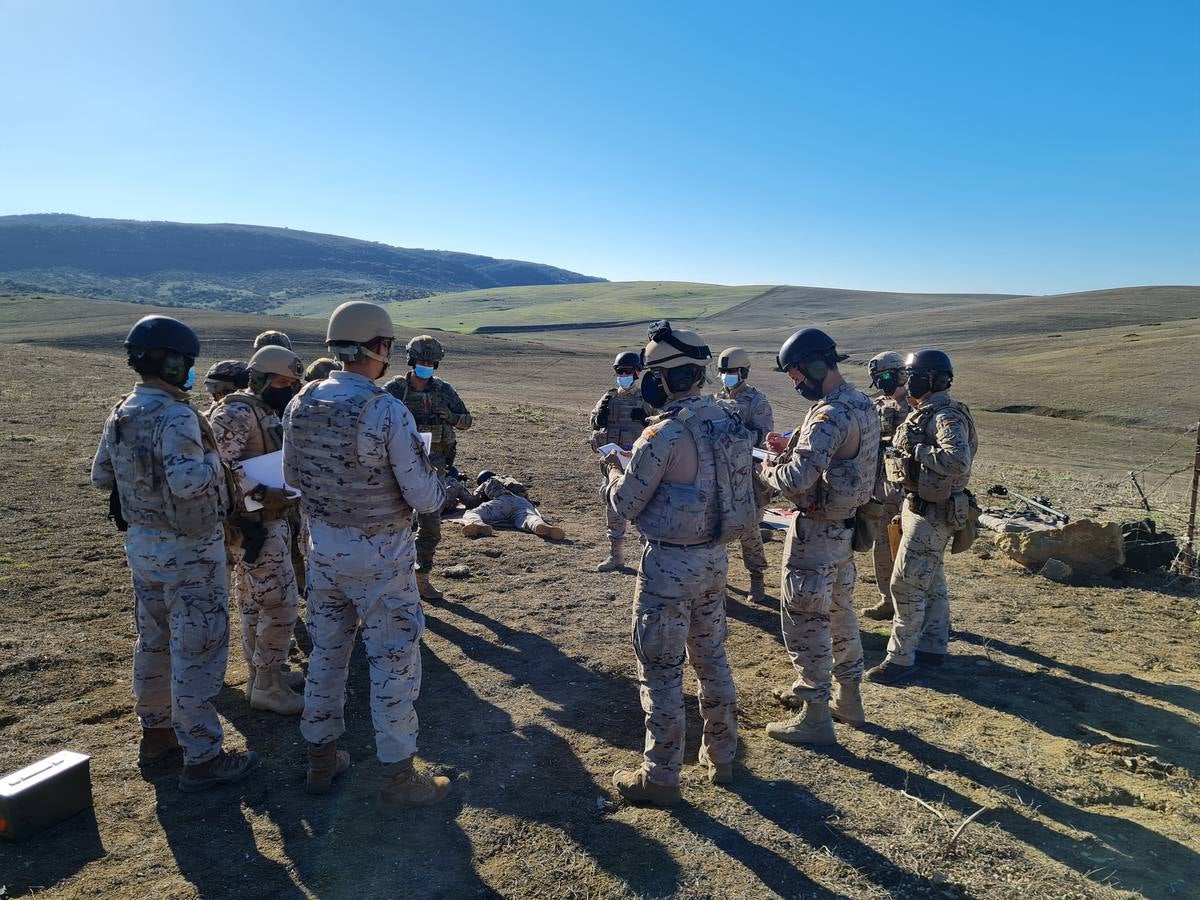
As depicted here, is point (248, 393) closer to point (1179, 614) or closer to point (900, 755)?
point (900, 755)

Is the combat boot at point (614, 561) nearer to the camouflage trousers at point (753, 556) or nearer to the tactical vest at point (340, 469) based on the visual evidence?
the camouflage trousers at point (753, 556)

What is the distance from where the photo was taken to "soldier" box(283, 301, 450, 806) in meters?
3.78

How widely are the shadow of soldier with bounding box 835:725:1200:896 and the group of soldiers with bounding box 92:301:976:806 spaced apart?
0.49m

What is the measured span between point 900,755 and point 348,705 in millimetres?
3845

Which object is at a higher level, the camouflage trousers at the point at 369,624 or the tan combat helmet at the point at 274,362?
the tan combat helmet at the point at 274,362

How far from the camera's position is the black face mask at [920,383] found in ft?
18.6

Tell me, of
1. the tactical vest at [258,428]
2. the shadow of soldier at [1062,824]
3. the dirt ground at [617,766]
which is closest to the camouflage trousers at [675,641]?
the dirt ground at [617,766]

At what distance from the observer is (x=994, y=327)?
65.7 metres

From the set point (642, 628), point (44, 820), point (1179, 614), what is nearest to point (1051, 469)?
point (1179, 614)

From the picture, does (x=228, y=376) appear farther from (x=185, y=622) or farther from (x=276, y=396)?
(x=185, y=622)

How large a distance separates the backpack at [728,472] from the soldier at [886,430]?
2.67 metres

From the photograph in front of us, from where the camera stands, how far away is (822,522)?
4785 mm

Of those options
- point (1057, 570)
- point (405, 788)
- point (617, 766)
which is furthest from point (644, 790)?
point (1057, 570)

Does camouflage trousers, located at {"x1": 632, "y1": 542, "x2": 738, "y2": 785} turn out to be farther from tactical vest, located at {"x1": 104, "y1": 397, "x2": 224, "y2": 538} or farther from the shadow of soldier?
tactical vest, located at {"x1": 104, "y1": 397, "x2": 224, "y2": 538}
